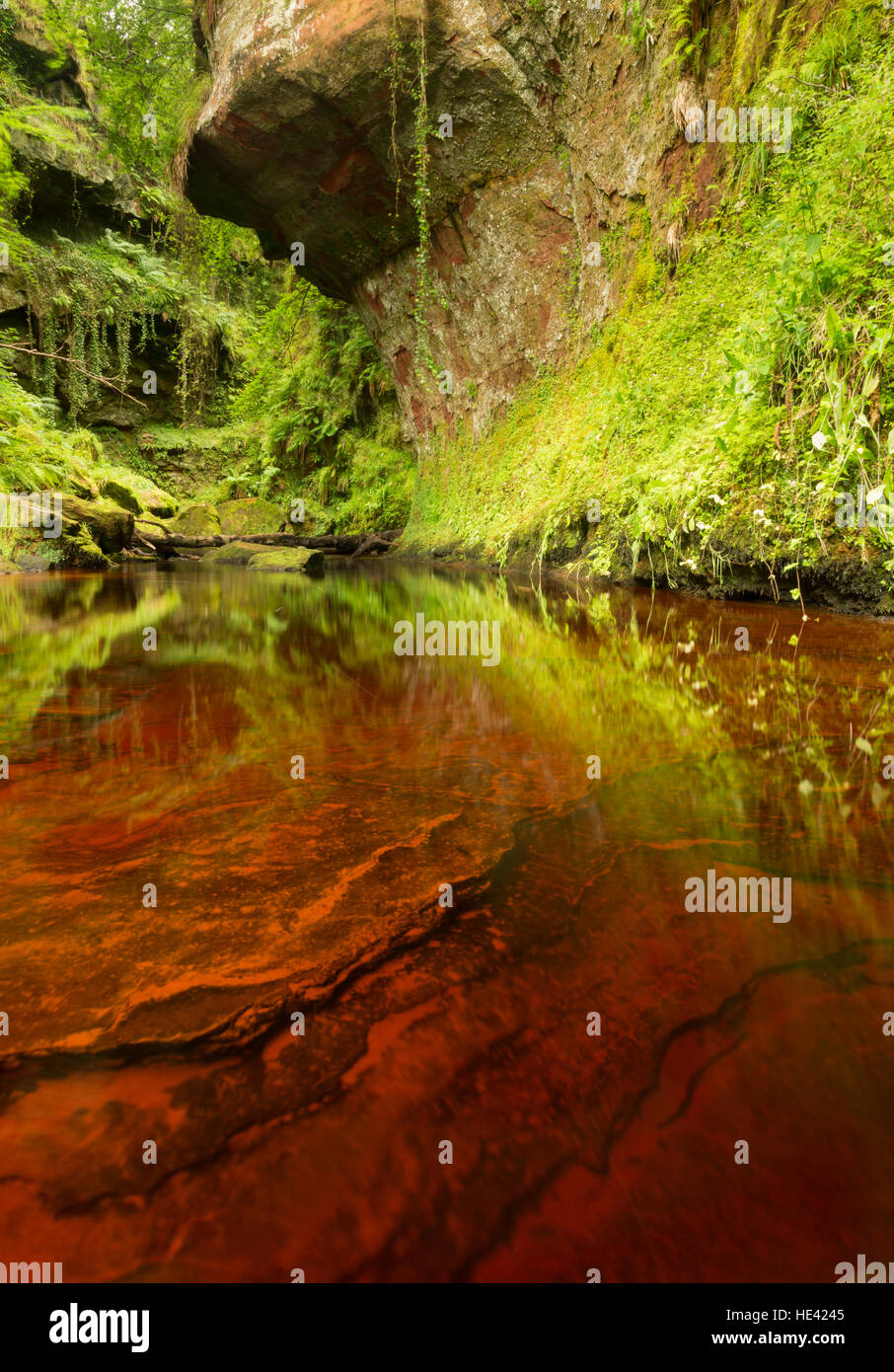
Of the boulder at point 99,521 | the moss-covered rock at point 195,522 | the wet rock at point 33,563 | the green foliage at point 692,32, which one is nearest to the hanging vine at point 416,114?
the green foliage at point 692,32

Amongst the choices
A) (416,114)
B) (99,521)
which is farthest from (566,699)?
(416,114)

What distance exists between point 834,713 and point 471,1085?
177cm

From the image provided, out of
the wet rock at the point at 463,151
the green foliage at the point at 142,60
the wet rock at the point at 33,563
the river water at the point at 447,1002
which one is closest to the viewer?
the river water at the point at 447,1002

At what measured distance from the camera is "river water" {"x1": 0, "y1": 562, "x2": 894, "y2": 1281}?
24.5 inches

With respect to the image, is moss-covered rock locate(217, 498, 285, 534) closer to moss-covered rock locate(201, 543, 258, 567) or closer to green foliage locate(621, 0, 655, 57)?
moss-covered rock locate(201, 543, 258, 567)

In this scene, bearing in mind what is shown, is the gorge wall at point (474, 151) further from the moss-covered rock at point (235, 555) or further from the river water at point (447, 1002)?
the river water at point (447, 1002)

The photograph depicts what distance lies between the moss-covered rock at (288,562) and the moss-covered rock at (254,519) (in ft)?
19.9

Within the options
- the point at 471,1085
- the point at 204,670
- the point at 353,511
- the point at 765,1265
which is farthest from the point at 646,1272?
the point at 353,511

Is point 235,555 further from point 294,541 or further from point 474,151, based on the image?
point 474,151

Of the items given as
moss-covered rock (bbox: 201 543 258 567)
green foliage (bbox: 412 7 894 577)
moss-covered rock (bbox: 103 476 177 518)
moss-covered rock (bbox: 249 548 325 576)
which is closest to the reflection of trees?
green foliage (bbox: 412 7 894 577)

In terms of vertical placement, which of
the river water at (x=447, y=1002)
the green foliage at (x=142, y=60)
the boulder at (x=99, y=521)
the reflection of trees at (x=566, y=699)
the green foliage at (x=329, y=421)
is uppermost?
the green foliage at (x=142, y=60)

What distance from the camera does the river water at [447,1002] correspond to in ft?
2.04

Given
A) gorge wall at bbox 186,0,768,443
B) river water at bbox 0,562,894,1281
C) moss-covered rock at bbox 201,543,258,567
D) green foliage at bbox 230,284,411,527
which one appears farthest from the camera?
green foliage at bbox 230,284,411,527

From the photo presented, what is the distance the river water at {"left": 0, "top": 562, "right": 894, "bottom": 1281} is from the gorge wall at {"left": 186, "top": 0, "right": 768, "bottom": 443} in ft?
25.1
